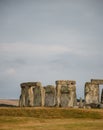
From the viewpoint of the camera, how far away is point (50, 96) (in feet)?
171

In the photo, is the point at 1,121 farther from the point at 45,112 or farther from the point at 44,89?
the point at 44,89

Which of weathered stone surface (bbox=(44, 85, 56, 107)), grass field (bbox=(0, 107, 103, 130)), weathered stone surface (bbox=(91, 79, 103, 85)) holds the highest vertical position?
weathered stone surface (bbox=(91, 79, 103, 85))

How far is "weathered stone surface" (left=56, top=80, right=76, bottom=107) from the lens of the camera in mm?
51156

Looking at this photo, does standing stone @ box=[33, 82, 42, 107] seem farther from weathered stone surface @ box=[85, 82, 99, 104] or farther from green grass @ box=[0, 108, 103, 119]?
green grass @ box=[0, 108, 103, 119]

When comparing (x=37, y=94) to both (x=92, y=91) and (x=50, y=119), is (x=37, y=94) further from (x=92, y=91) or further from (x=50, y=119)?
(x=50, y=119)

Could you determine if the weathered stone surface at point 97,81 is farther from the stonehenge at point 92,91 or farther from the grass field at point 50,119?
the grass field at point 50,119

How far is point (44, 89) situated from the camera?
52.4 meters

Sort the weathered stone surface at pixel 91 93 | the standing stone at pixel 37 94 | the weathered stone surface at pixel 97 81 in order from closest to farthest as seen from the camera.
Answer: the standing stone at pixel 37 94 → the weathered stone surface at pixel 97 81 → the weathered stone surface at pixel 91 93

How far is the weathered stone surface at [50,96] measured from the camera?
51.7 metres

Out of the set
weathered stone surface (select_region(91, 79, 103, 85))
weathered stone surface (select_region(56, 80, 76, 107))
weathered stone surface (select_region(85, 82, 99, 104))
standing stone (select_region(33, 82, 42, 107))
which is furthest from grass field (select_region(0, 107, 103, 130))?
weathered stone surface (select_region(91, 79, 103, 85))

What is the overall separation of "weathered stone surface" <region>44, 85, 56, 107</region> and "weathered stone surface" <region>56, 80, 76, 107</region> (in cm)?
61

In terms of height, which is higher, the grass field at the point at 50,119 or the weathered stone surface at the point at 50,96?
the weathered stone surface at the point at 50,96

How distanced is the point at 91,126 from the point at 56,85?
19.0 metres

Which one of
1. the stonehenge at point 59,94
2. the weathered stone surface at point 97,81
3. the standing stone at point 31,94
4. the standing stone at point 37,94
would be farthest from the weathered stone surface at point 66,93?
the weathered stone surface at point 97,81
